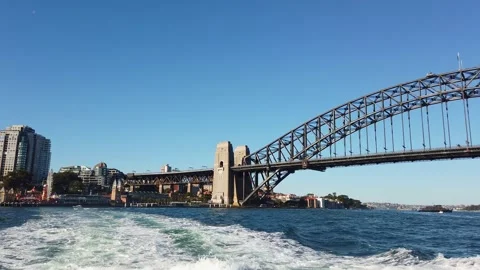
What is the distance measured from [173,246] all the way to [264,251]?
3120 millimetres

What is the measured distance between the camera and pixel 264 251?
13250 mm

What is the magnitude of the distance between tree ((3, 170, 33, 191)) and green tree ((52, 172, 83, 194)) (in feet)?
28.7

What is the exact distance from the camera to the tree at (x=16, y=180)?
A: 10246 centimetres

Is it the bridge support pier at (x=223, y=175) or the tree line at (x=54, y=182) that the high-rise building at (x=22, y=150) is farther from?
the bridge support pier at (x=223, y=175)

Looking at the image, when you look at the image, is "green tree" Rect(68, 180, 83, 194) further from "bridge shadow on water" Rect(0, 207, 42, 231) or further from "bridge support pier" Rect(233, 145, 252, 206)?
"bridge shadow on water" Rect(0, 207, 42, 231)

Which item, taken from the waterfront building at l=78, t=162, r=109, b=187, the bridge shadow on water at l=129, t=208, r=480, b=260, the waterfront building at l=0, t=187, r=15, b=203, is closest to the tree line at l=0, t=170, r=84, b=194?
the waterfront building at l=0, t=187, r=15, b=203

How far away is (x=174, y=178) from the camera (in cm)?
12962

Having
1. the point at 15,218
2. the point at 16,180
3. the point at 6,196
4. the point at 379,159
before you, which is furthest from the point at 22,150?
the point at 15,218

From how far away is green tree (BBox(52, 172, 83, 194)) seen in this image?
4769 inches

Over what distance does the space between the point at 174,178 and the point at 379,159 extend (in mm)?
75479

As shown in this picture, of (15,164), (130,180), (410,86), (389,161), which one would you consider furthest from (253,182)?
(15,164)

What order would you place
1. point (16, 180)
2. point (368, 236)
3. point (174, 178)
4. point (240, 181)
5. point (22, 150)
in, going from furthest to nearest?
point (22, 150), point (174, 178), point (16, 180), point (240, 181), point (368, 236)

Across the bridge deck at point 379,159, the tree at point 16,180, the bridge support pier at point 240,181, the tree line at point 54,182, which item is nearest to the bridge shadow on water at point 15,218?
the bridge deck at point 379,159

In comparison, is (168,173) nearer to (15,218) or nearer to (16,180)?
(16,180)
